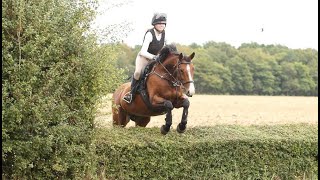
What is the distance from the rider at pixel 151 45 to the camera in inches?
381

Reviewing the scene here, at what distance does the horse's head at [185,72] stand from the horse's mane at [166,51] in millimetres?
366

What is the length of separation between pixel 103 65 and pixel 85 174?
5.47ft

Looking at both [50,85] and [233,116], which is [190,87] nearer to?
[50,85]

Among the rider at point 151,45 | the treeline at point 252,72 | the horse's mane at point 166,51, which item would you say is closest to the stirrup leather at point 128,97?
the rider at point 151,45

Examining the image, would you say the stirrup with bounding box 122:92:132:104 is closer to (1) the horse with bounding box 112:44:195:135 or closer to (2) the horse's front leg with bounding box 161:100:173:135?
(1) the horse with bounding box 112:44:195:135

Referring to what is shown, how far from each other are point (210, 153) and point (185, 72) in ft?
5.25

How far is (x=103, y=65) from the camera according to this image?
7059mm

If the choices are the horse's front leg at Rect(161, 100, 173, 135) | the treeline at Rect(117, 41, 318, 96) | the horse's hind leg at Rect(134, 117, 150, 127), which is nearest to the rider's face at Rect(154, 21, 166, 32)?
the horse's front leg at Rect(161, 100, 173, 135)

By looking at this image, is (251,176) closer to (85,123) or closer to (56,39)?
(85,123)

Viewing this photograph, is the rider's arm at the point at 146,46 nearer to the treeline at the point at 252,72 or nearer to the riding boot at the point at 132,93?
the riding boot at the point at 132,93

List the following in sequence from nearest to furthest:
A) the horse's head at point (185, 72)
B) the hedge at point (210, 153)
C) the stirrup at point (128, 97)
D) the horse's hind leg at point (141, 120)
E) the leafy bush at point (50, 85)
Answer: the leafy bush at point (50, 85) < the hedge at point (210, 153) < the horse's head at point (185, 72) < the stirrup at point (128, 97) < the horse's hind leg at point (141, 120)

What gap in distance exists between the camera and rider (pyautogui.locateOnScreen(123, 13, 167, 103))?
968cm

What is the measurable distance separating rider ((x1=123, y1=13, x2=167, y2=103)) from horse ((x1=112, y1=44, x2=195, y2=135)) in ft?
0.45

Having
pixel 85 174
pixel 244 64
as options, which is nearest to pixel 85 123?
pixel 85 174
